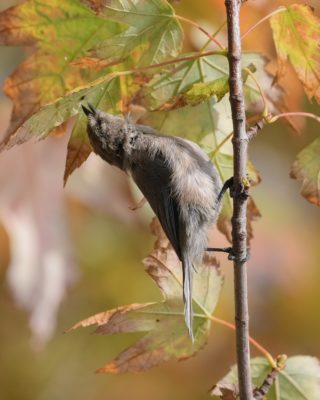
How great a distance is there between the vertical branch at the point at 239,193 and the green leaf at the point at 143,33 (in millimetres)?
135

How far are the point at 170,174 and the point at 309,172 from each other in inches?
16.5

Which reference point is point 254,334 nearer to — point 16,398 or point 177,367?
point 177,367

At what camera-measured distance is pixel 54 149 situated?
2.43 metres

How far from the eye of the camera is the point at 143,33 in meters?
1.33

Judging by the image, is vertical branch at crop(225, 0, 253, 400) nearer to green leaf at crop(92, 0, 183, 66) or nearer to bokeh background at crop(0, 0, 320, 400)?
green leaf at crop(92, 0, 183, 66)

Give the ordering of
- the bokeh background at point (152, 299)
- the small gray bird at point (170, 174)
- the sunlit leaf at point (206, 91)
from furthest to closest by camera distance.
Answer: the bokeh background at point (152, 299) → the small gray bird at point (170, 174) → the sunlit leaf at point (206, 91)

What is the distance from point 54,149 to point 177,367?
49.5 inches

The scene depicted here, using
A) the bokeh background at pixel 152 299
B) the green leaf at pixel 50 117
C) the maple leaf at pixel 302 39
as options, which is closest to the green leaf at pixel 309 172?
the maple leaf at pixel 302 39

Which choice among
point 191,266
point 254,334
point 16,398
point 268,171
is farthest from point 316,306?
point 191,266

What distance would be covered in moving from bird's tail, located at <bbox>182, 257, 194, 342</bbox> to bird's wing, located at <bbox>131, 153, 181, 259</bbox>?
0.50 feet

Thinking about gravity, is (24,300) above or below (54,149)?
below

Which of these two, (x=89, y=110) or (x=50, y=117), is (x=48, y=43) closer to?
(x=89, y=110)

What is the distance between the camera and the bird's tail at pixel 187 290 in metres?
1.39

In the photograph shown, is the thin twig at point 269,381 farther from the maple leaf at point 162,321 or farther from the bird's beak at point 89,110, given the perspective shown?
the bird's beak at point 89,110
